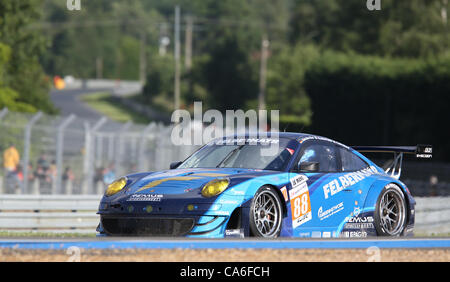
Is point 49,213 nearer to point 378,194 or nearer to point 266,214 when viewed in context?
point 378,194

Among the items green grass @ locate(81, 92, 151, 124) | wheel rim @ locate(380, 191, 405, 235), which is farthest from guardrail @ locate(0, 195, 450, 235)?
green grass @ locate(81, 92, 151, 124)

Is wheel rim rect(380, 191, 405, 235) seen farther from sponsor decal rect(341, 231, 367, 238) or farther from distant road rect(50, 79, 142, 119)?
distant road rect(50, 79, 142, 119)

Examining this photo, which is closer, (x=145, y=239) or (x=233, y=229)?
(x=145, y=239)

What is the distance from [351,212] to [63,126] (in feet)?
37.9

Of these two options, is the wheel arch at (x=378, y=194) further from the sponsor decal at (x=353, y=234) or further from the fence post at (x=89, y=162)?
the fence post at (x=89, y=162)

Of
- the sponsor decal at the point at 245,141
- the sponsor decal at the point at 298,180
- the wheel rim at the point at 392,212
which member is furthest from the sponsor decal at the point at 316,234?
the sponsor decal at the point at 245,141

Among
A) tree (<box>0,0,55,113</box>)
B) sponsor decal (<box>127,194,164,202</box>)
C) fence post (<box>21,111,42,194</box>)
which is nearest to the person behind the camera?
sponsor decal (<box>127,194,164,202</box>)

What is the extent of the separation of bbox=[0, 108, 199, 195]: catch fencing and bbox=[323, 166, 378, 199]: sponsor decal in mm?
10810

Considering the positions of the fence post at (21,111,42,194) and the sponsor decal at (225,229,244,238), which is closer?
the sponsor decal at (225,229,244,238)

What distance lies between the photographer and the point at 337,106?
147 ft

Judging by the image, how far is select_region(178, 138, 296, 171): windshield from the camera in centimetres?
971

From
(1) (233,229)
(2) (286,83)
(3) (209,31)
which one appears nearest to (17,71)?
(2) (286,83)

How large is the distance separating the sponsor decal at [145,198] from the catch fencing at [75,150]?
11.2 meters
